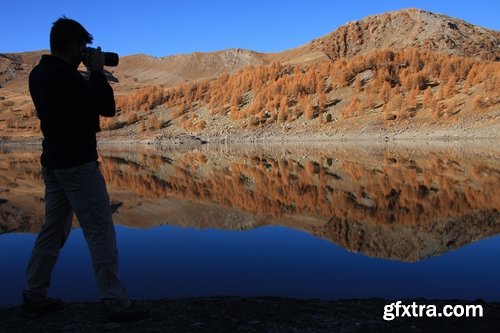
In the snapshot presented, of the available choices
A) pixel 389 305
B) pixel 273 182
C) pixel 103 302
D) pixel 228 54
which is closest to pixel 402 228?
pixel 389 305

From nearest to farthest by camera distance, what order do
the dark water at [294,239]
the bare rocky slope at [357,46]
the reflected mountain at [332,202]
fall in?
the dark water at [294,239] → the reflected mountain at [332,202] → the bare rocky slope at [357,46]

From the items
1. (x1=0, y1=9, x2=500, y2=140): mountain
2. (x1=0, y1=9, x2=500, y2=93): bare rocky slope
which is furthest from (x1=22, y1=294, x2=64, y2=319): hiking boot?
(x1=0, y1=9, x2=500, y2=93): bare rocky slope

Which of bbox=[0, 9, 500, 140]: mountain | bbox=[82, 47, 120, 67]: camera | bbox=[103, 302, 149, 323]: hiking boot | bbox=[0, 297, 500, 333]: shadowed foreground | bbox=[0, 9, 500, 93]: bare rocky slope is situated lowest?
bbox=[0, 297, 500, 333]: shadowed foreground

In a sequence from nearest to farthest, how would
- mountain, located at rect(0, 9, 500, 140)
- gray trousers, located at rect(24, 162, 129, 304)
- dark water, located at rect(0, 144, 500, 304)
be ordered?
gray trousers, located at rect(24, 162, 129, 304)
dark water, located at rect(0, 144, 500, 304)
mountain, located at rect(0, 9, 500, 140)

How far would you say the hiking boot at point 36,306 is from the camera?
5144mm

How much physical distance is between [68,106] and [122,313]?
184 cm

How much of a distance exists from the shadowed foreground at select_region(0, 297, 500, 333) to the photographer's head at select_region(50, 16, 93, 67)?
231 centimetres

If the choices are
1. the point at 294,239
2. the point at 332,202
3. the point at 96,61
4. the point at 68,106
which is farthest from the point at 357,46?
the point at 68,106

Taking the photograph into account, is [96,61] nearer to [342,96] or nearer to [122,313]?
[122,313]

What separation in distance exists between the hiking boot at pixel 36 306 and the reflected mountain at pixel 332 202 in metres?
4.56

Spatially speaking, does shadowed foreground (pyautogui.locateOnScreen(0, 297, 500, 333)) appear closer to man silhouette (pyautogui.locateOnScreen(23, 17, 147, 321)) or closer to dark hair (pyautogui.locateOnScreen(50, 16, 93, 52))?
man silhouette (pyautogui.locateOnScreen(23, 17, 147, 321))

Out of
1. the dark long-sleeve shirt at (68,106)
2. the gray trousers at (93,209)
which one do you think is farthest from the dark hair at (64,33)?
the gray trousers at (93,209)

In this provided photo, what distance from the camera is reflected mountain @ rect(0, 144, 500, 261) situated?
30.7 ft

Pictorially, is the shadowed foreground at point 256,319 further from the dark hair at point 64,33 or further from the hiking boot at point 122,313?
the dark hair at point 64,33
